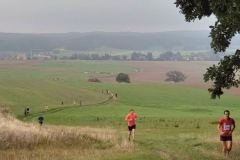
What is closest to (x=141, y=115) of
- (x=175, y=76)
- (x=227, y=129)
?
(x=227, y=129)

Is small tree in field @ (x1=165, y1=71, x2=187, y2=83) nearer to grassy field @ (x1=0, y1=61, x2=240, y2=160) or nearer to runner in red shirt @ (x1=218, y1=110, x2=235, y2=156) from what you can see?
grassy field @ (x1=0, y1=61, x2=240, y2=160)

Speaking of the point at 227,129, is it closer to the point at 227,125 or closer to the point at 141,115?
the point at 227,125

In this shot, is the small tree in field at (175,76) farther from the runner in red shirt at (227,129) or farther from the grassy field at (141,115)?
the runner in red shirt at (227,129)

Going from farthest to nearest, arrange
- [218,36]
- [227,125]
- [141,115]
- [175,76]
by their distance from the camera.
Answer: [175,76] → [141,115] → [227,125] → [218,36]

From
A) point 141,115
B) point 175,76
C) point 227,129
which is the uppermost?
point 175,76

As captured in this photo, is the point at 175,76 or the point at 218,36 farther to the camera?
the point at 175,76

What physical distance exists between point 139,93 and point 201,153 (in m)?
75.3

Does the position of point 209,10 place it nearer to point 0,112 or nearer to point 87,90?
point 0,112

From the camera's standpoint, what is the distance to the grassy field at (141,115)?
944 inches

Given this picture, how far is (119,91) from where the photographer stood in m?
100

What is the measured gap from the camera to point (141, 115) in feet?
198

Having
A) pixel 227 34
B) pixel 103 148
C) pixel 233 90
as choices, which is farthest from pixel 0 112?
pixel 233 90

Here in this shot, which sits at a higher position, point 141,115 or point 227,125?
point 227,125

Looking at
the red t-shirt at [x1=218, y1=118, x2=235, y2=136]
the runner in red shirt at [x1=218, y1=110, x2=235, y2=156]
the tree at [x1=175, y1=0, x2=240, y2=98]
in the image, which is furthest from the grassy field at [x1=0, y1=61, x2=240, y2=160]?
the tree at [x1=175, y1=0, x2=240, y2=98]
